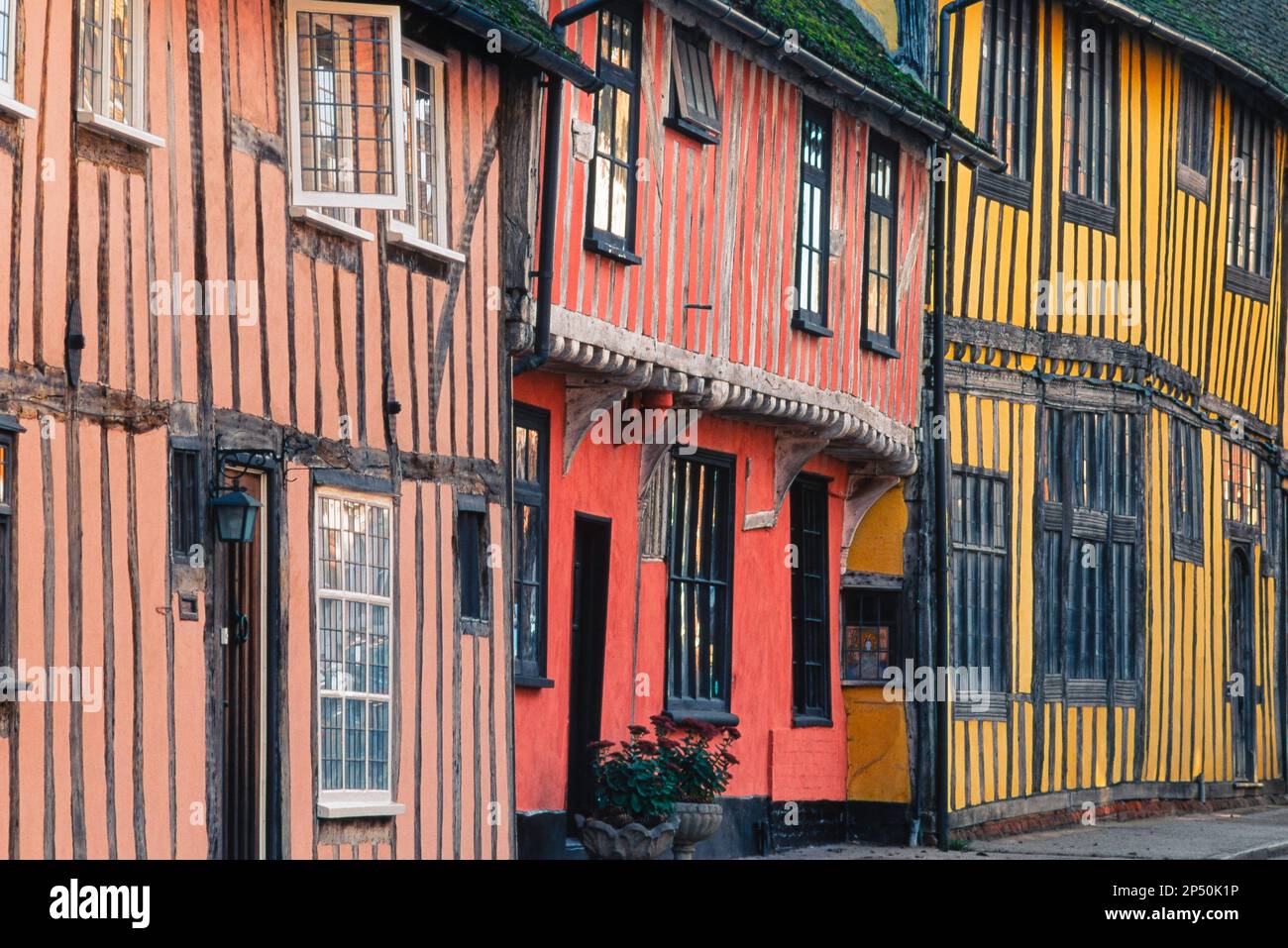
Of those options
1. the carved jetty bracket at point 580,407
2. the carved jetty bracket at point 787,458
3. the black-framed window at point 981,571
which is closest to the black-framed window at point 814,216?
the carved jetty bracket at point 787,458

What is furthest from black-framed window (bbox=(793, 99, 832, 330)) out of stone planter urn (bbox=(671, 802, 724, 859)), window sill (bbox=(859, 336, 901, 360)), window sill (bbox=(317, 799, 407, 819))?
window sill (bbox=(317, 799, 407, 819))

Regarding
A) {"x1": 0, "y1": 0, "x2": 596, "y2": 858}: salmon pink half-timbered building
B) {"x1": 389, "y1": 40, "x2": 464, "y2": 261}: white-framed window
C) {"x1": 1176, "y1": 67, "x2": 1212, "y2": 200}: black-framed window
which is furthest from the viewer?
{"x1": 1176, "y1": 67, "x2": 1212, "y2": 200}: black-framed window

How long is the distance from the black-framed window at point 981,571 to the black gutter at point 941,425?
0.36 meters

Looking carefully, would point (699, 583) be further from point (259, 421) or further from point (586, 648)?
point (259, 421)

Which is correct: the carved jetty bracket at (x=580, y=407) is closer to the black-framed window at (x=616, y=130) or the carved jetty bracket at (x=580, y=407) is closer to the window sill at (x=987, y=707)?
the black-framed window at (x=616, y=130)

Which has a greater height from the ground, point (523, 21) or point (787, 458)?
point (523, 21)

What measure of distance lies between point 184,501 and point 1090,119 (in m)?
13.7

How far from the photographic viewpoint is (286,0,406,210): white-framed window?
42.0ft

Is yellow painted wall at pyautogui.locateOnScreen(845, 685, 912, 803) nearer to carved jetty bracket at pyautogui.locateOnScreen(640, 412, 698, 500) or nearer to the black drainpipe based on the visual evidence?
carved jetty bracket at pyautogui.locateOnScreen(640, 412, 698, 500)

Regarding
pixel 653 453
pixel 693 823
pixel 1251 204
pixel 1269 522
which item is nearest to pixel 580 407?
pixel 653 453

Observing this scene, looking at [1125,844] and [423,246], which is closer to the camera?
[423,246]

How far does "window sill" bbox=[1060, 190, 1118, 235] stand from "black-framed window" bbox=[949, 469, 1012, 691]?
271 centimetres

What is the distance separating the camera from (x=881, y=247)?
66.6ft

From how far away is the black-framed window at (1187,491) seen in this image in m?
24.7
